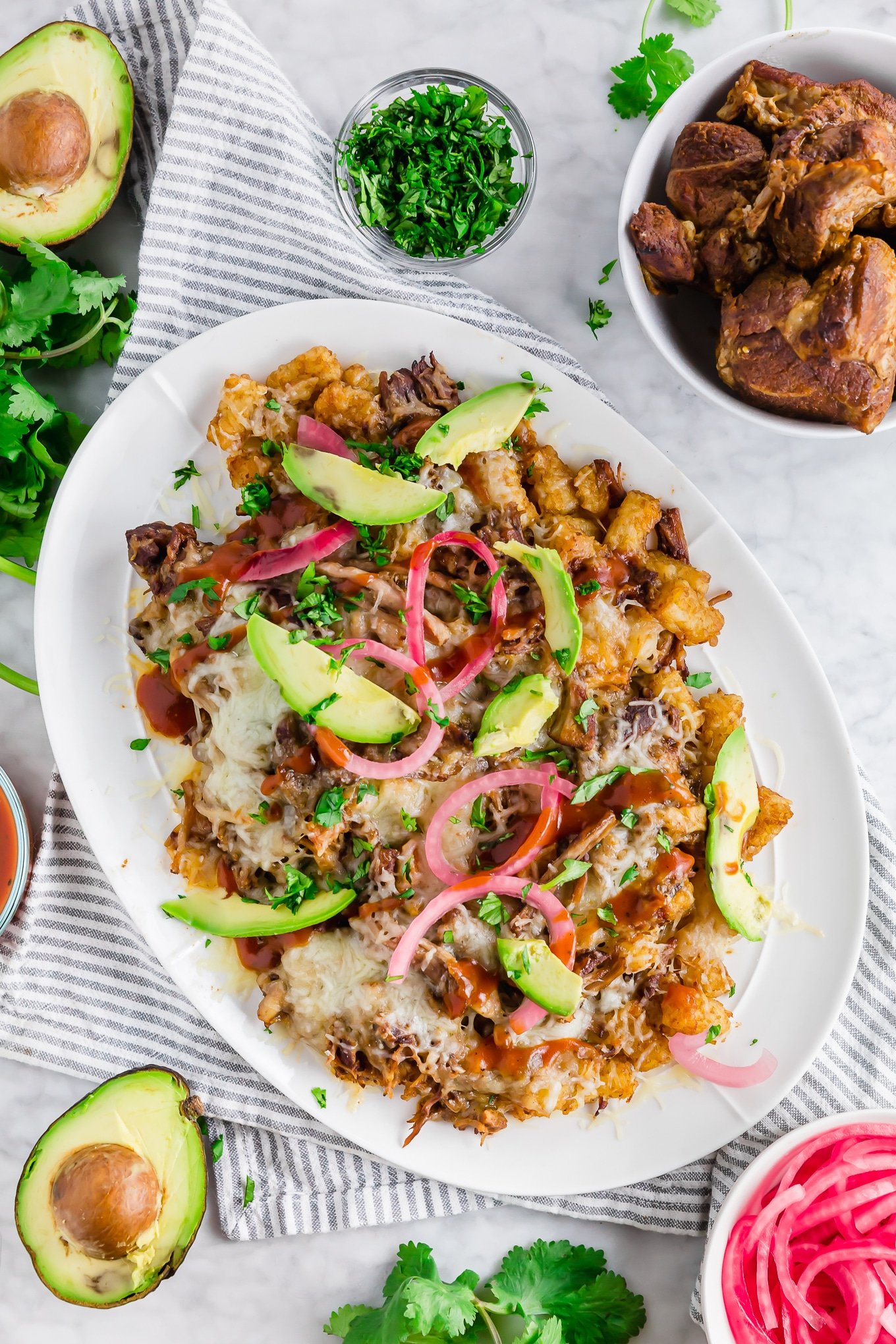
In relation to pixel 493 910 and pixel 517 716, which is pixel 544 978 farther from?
pixel 517 716

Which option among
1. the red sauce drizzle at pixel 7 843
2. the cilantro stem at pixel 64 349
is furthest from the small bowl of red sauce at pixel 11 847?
the cilantro stem at pixel 64 349

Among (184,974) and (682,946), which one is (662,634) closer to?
(682,946)

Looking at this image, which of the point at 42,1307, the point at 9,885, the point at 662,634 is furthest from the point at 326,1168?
the point at 662,634

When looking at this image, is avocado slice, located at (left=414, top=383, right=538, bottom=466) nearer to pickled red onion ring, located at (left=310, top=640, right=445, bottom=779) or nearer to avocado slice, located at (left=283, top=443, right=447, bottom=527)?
avocado slice, located at (left=283, top=443, right=447, bottom=527)

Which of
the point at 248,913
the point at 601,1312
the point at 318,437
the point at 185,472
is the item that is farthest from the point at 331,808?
the point at 601,1312

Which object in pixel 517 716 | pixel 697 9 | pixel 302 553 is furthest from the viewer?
pixel 697 9

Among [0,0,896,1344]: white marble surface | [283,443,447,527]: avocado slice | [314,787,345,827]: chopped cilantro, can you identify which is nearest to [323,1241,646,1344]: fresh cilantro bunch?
[0,0,896,1344]: white marble surface
